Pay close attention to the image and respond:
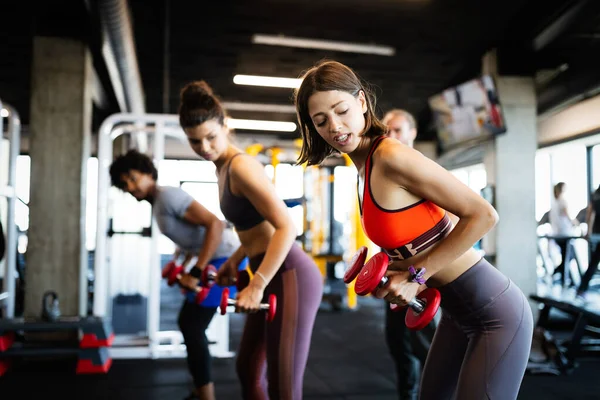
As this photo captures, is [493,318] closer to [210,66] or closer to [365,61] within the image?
[365,61]

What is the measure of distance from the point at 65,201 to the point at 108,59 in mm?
1751

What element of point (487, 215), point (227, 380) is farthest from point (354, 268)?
Answer: point (227, 380)

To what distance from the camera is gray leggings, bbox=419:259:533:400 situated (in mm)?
1125

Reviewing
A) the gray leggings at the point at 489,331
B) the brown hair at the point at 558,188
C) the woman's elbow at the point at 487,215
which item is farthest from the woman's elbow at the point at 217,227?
the brown hair at the point at 558,188

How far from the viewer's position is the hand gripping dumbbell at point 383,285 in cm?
104

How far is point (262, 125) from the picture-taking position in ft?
34.1

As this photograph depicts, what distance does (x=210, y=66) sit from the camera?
269 inches

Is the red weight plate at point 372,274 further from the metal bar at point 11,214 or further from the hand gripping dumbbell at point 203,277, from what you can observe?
the metal bar at point 11,214

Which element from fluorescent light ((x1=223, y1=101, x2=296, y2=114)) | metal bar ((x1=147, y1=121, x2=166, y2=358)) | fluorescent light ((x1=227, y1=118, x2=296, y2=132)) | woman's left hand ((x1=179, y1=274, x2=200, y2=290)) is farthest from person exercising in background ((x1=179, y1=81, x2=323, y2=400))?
fluorescent light ((x1=227, y1=118, x2=296, y2=132))

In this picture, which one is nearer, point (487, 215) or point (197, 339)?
point (487, 215)

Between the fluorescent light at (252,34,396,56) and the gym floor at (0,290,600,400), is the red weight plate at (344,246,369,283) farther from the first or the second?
the fluorescent light at (252,34,396,56)

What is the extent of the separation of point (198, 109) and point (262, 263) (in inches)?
22.3

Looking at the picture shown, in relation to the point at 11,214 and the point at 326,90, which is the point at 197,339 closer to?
the point at 326,90

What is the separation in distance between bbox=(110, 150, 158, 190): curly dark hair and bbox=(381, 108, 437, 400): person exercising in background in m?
1.07
